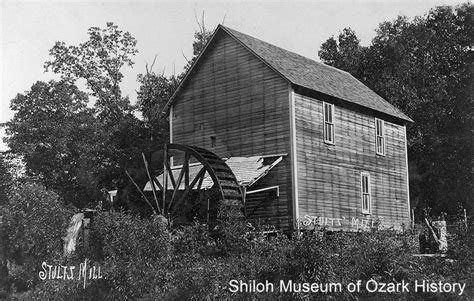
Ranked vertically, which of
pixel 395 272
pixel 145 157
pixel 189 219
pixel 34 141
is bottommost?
pixel 395 272

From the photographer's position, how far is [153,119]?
127 ft

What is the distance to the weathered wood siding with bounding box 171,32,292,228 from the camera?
2359 centimetres

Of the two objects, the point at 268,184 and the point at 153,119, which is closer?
the point at 268,184

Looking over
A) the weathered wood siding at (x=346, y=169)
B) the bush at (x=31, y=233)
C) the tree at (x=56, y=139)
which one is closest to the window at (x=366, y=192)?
the weathered wood siding at (x=346, y=169)

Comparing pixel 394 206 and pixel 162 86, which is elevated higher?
pixel 162 86

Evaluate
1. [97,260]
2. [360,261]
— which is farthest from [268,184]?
[360,261]

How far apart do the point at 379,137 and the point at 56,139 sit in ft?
58.4

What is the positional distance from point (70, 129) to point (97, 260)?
65.0ft

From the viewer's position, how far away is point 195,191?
2328 centimetres

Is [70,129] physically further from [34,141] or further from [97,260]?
[97,260]

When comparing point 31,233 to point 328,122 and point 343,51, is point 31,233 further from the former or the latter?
point 343,51

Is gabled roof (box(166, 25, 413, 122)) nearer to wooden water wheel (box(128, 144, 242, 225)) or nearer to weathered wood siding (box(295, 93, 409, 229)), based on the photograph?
weathered wood siding (box(295, 93, 409, 229))

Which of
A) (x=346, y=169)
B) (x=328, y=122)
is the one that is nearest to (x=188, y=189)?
(x=328, y=122)

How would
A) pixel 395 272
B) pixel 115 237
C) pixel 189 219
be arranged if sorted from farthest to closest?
pixel 189 219, pixel 115 237, pixel 395 272
